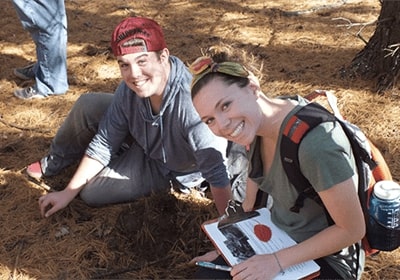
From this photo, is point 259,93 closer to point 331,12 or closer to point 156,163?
point 156,163

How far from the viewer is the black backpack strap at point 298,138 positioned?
173 cm

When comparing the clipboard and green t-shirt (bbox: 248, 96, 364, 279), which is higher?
green t-shirt (bbox: 248, 96, 364, 279)

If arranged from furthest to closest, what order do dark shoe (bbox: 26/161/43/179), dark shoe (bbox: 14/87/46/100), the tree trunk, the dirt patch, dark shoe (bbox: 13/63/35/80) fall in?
dark shoe (bbox: 13/63/35/80) < dark shoe (bbox: 14/87/46/100) < the tree trunk < dark shoe (bbox: 26/161/43/179) < the dirt patch

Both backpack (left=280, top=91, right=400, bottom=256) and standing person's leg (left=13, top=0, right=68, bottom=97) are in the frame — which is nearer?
backpack (left=280, top=91, right=400, bottom=256)

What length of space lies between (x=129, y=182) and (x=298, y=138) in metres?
1.52

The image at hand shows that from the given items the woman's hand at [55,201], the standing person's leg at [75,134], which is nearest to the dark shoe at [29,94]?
the standing person's leg at [75,134]

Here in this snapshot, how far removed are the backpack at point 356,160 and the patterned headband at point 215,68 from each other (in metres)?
0.25

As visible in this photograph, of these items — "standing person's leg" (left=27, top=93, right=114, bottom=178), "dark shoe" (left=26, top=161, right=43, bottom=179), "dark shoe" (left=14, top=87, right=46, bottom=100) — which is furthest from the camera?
"dark shoe" (left=14, top=87, right=46, bottom=100)

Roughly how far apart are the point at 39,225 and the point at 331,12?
366 cm

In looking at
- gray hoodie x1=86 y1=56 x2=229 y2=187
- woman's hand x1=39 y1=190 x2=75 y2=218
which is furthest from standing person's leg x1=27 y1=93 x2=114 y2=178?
woman's hand x1=39 y1=190 x2=75 y2=218

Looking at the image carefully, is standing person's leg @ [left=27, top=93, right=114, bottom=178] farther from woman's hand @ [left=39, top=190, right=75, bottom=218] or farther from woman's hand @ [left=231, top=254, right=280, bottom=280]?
woman's hand @ [left=231, top=254, right=280, bottom=280]

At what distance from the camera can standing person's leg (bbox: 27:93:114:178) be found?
10.2 ft

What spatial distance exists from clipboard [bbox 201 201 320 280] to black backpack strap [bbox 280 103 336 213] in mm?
280

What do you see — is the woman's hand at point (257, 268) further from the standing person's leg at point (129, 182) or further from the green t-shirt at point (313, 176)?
the standing person's leg at point (129, 182)
